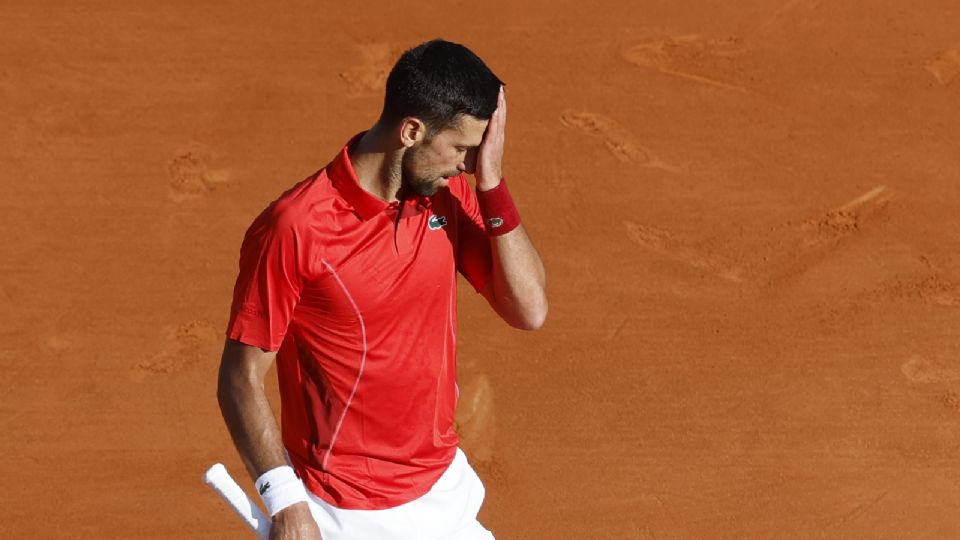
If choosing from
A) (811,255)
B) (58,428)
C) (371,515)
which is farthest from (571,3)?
(371,515)

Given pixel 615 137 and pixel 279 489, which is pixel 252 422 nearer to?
pixel 279 489

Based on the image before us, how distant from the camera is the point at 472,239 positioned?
4.04 meters

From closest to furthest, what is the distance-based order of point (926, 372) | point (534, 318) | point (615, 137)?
point (534, 318) → point (926, 372) → point (615, 137)

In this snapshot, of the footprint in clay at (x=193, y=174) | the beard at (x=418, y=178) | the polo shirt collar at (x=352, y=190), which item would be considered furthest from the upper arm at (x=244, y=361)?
the footprint in clay at (x=193, y=174)

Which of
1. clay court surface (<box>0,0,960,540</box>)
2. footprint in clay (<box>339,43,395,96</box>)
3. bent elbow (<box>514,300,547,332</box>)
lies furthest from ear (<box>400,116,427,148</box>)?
footprint in clay (<box>339,43,395,96</box>)

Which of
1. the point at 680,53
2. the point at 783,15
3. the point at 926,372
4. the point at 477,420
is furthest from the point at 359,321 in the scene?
the point at 783,15

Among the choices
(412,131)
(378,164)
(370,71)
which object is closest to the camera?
(412,131)

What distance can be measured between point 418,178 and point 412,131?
146 millimetres

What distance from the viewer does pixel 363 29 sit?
26.8 feet

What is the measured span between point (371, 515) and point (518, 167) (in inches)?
148

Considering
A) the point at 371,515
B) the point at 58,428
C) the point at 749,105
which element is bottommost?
the point at 58,428

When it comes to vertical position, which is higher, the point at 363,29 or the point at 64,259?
the point at 363,29

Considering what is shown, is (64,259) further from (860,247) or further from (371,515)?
(860,247)

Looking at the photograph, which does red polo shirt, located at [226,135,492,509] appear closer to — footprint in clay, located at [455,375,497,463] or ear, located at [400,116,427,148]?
ear, located at [400,116,427,148]
